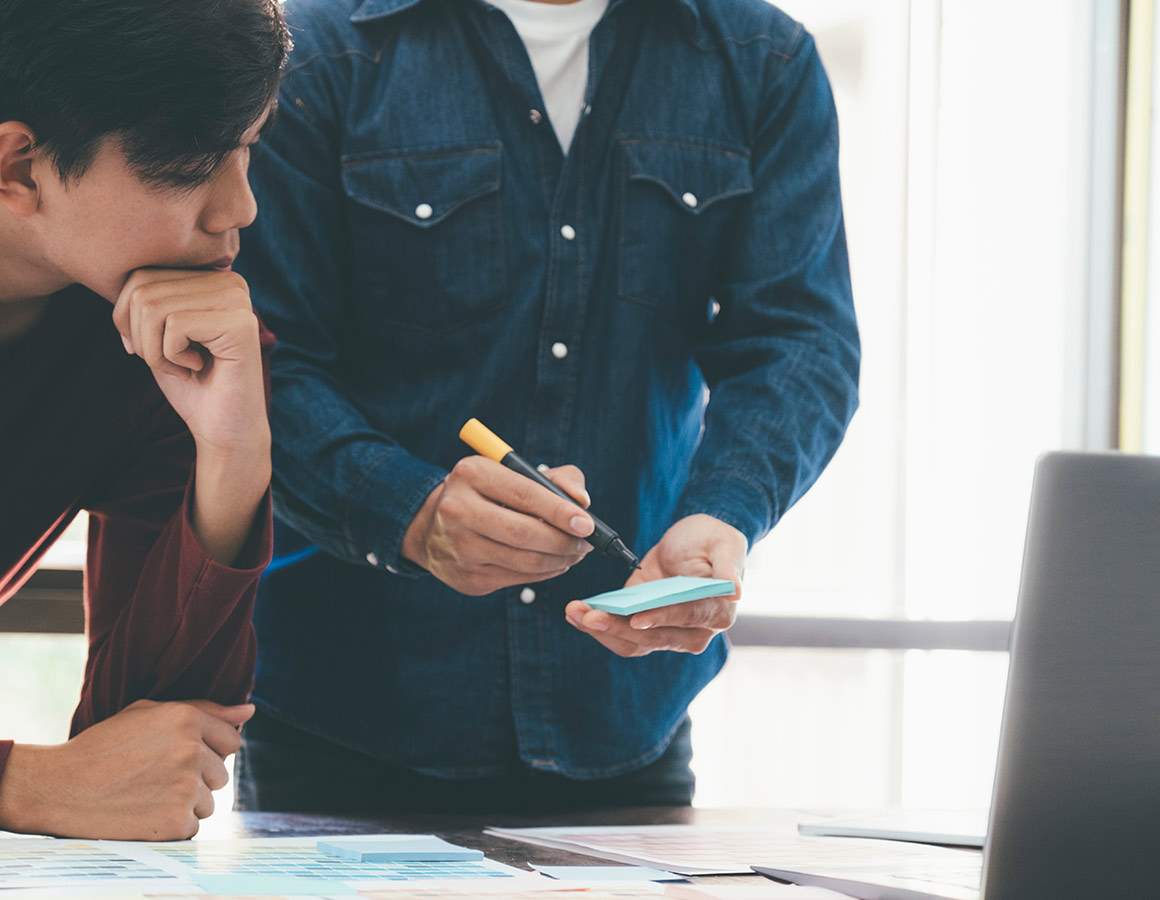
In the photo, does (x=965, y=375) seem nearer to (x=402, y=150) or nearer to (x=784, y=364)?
(x=784, y=364)

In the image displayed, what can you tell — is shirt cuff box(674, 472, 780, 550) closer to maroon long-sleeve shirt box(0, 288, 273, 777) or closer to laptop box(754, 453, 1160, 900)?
maroon long-sleeve shirt box(0, 288, 273, 777)

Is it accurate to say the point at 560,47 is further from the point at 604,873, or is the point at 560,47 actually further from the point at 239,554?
the point at 604,873

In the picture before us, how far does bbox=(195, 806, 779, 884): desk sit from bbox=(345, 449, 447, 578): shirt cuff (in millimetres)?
275

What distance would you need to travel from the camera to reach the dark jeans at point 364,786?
4.61 ft

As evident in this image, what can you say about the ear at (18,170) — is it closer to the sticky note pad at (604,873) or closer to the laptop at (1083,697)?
the sticky note pad at (604,873)

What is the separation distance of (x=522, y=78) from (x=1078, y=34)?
183 centimetres

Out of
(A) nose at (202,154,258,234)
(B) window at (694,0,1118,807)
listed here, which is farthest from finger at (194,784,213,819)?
(B) window at (694,0,1118,807)

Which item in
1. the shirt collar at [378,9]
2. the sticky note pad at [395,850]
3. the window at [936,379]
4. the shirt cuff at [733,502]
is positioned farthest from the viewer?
the window at [936,379]

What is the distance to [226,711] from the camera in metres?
1.20

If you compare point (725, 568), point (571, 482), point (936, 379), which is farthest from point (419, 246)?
point (936, 379)

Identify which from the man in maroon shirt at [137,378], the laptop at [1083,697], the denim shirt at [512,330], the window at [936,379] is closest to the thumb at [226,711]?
the man in maroon shirt at [137,378]

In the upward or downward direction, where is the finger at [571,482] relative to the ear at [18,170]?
downward

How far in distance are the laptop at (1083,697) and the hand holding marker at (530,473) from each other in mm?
540

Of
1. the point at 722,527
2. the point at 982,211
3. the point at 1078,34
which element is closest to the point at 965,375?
the point at 982,211
